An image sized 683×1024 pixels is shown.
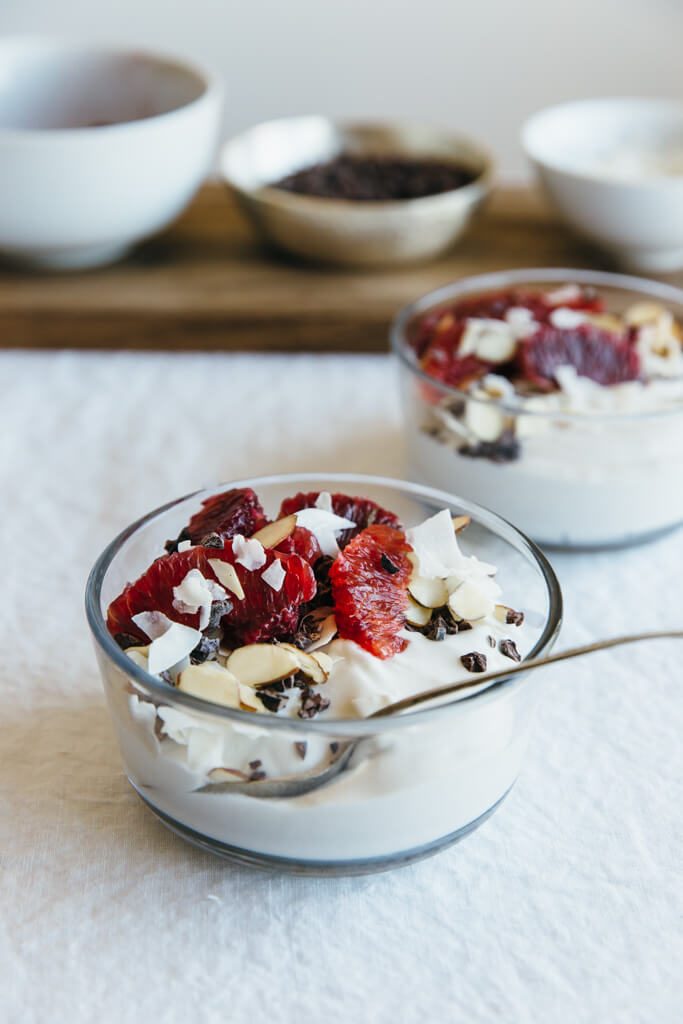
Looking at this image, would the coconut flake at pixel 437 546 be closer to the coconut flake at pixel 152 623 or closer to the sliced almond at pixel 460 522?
the sliced almond at pixel 460 522

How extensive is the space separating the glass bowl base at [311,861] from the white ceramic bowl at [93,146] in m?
0.89

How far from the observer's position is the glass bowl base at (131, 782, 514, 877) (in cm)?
69

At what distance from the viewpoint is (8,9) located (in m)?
2.16

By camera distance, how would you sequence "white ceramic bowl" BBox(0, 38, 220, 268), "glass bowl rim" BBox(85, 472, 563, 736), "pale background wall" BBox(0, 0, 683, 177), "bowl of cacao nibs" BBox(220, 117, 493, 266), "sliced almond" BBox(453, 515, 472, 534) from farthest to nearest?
"pale background wall" BBox(0, 0, 683, 177)
"bowl of cacao nibs" BBox(220, 117, 493, 266)
"white ceramic bowl" BBox(0, 38, 220, 268)
"sliced almond" BBox(453, 515, 472, 534)
"glass bowl rim" BBox(85, 472, 563, 736)

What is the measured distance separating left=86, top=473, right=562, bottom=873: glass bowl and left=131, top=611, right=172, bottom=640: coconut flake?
1.0 inches

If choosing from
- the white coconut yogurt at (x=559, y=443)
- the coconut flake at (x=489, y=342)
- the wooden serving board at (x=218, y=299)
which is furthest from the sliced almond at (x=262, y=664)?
the wooden serving board at (x=218, y=299)

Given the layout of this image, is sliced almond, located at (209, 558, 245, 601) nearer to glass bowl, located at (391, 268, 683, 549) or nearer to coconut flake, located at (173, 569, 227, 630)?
coconut flake, located at (173, 569, 227, 630)

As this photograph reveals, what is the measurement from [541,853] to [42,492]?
61 cm

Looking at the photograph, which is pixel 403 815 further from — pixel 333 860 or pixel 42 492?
pixel 42 492

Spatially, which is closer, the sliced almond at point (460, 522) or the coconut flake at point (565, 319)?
the sliced almond at point (460, 522)

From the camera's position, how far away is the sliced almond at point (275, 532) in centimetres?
79

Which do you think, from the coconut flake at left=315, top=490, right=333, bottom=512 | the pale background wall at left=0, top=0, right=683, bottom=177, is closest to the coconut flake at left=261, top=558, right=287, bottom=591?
the coconut flake at left=315, top=490, right=333, bottom=512

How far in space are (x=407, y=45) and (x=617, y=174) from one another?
2.43 feet

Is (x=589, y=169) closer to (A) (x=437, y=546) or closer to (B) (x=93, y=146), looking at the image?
(B) (x=93, y=146)
